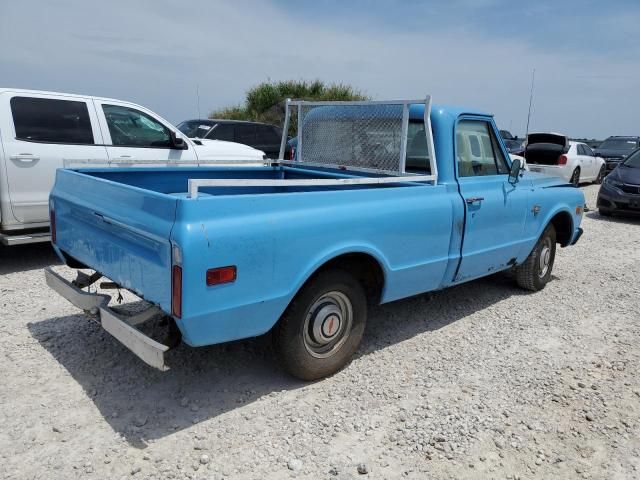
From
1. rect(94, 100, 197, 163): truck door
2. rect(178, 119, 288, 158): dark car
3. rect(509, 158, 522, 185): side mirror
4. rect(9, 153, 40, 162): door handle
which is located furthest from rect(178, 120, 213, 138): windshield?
rect(509, 158, 522, 185): side mirror

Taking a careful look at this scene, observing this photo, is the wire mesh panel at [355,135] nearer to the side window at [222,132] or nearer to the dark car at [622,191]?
the side window at [222,132]

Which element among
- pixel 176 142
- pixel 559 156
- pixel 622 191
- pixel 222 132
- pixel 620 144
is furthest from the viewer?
pixel 620 144

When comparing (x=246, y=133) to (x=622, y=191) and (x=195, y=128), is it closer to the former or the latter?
(x=195, y=128)

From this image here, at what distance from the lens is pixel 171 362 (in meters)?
3.87

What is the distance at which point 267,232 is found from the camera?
117 inches

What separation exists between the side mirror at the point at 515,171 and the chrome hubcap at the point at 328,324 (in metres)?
2.14

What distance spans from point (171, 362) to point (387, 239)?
176 cm

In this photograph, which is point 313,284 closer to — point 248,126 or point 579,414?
point 579,414

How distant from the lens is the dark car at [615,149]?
60.0ft

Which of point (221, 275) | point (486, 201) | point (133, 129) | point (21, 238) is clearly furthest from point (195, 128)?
point (221, 275)

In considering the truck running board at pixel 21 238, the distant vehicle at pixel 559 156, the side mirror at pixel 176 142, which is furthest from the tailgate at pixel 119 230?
the distant vehicle at pixel 559 156

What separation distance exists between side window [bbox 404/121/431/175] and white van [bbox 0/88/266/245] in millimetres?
1536

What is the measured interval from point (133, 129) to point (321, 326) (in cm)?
451


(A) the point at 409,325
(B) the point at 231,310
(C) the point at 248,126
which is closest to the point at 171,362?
(B) the point at 231,310
